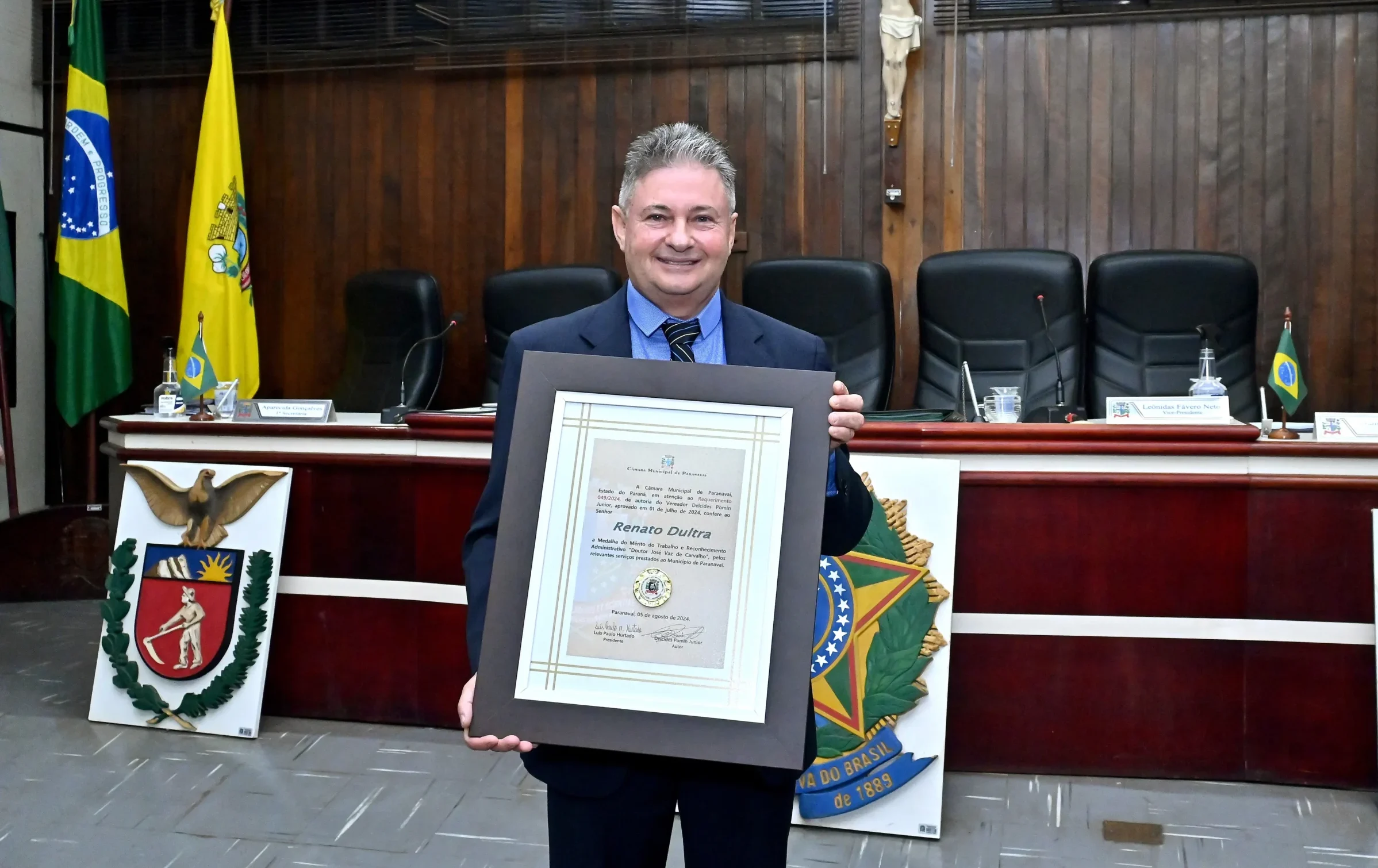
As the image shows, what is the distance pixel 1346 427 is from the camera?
2672 millimetres

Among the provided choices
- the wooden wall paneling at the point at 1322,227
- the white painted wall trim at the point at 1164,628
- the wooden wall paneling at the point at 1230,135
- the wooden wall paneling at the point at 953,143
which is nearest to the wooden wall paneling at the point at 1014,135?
the wooden wall paneling at the point at 953,143

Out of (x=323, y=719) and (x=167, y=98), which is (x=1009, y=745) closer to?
(x=323, y=719)

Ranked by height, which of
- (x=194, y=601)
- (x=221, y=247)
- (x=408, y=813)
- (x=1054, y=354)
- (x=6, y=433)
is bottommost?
(x=408, y=813)

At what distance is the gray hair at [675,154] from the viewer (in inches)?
43.4

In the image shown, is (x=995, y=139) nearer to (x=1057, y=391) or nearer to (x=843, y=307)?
(x=843, y=307)

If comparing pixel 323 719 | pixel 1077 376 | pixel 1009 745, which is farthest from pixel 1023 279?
pixel 323 719

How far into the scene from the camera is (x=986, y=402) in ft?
9.89

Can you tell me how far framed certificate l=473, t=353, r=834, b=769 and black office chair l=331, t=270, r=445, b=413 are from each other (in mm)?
3383

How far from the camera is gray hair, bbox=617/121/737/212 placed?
110 centimetres

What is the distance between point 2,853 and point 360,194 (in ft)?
11.6

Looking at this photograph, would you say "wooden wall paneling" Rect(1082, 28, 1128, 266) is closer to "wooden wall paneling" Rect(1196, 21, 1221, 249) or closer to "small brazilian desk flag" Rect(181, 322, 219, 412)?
"wooden wall paneling" Rect(1196, 21, 1221, 249)

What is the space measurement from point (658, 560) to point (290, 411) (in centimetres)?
235

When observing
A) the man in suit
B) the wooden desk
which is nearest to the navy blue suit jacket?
the man in suit

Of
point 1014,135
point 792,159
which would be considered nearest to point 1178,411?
point 1014,135
